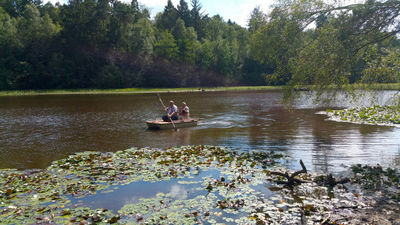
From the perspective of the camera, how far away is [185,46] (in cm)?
8762

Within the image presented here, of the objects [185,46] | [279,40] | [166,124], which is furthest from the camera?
[185,46]

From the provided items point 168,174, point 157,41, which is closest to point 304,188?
point 168,174

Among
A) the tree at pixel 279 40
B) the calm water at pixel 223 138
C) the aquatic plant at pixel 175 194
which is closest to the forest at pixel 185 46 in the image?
the tree at pixel 279 40

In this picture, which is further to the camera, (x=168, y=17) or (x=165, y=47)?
(x=168, y=17)

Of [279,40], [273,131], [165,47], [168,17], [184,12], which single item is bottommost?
[273,131]

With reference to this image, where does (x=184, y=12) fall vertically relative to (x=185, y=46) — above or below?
above

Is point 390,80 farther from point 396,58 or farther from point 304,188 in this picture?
point 304,188

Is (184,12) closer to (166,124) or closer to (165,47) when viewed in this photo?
(165,47)

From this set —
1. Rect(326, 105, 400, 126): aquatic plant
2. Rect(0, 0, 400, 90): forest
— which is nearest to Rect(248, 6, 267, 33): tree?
Rect(0, 0, 400, 90): forest

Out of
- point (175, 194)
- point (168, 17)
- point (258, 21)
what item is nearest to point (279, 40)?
point (258, 21)

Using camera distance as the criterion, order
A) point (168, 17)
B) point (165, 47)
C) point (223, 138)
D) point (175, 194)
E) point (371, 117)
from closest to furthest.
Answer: point (175, 194)
point (223, 138)
point (371, 117)
point (165, 47)
point (168, 17)

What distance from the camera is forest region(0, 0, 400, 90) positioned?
13188 mm

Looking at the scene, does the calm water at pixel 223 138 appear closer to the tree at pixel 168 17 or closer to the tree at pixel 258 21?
the tree at pixel 258 21

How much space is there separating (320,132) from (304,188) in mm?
10396
